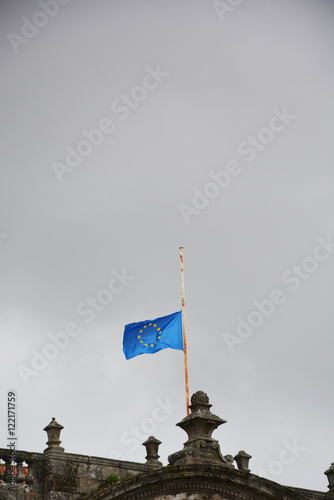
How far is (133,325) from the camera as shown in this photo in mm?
24250

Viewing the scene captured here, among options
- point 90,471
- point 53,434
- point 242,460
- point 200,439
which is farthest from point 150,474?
point 242,460

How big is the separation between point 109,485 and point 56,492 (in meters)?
1.29

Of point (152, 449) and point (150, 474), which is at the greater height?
point (152, 449)

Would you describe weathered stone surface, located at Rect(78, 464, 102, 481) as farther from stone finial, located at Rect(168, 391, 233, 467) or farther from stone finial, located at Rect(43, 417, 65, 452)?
stone finial, located at Rect(168, 391, 233, 467)

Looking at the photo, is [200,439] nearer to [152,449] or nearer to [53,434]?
[152,449]

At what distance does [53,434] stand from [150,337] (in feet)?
15.4

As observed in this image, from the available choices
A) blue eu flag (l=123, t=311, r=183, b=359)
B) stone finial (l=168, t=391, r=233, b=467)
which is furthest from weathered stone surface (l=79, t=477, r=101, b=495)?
blue eu flag (l=123, t=311, r=183, b=359)

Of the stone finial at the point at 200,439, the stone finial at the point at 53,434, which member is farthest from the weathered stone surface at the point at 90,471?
the stone finial at the point at 200,439

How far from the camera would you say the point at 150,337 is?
79.5 feet

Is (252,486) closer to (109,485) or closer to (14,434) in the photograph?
(109,485)

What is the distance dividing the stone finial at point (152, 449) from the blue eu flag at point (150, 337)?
112 inches

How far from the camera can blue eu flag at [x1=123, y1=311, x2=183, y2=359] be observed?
950 inches

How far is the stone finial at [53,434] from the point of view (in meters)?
20.6

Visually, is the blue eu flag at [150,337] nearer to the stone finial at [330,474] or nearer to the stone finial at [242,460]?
the stone finial at [242,460]
